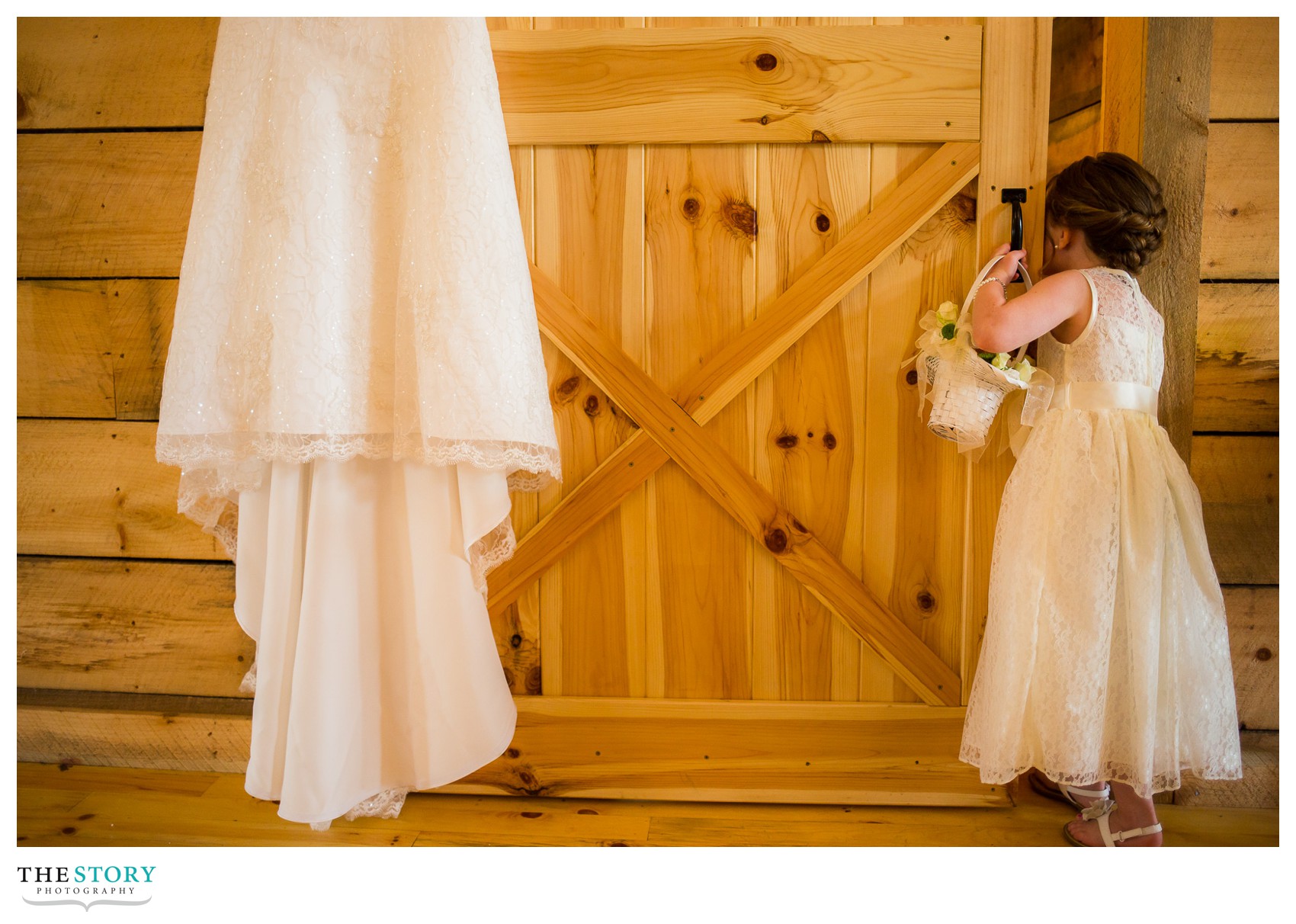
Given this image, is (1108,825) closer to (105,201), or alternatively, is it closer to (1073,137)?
(1073,137)

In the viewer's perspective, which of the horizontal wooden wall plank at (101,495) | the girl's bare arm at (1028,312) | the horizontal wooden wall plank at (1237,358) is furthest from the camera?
the horizontal wooden wall plank at (101,495)

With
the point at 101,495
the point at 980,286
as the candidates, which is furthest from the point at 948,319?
the point at 101,495

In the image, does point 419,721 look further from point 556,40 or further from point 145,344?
point 556,40

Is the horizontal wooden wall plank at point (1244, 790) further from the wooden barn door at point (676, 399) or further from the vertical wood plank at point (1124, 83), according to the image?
the vertical wood plank at point (1124, 83)

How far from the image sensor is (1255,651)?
1544 millimetres

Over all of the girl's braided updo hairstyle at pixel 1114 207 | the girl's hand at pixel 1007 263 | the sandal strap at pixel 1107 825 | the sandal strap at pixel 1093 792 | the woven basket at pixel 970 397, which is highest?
the girl's braided updo hairstyle at pixel 1114 207

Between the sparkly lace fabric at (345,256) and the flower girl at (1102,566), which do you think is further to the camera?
the flower girl at (1102,566)

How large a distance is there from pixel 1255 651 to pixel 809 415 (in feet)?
3.39

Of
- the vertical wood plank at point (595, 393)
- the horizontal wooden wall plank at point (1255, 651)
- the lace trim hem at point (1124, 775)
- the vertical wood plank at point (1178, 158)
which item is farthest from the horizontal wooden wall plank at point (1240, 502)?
the vertical wood plank at point (595, 393)

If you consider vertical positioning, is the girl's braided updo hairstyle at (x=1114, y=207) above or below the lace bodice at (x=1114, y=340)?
above

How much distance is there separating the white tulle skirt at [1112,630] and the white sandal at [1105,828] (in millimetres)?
140

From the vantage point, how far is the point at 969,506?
149cm

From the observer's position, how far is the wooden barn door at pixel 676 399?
143 centimetres

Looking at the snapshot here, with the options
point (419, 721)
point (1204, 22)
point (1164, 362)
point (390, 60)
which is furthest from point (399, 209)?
point (1204, 22)
